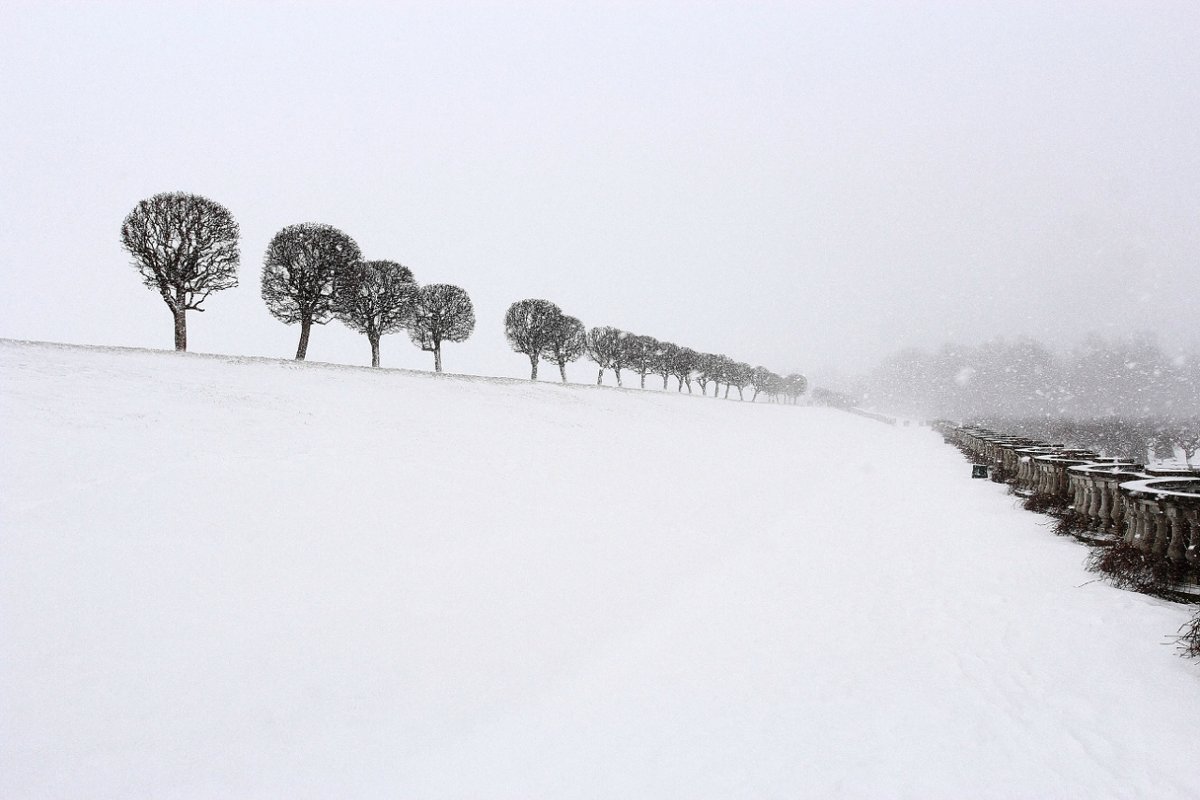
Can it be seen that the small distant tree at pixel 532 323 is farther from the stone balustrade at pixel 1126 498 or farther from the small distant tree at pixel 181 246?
the stone balustrade at pixel 1126 498

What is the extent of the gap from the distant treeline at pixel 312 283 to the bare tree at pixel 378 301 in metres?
0.07

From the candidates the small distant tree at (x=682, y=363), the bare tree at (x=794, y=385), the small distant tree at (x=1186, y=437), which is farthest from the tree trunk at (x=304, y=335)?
the bare tree at (x=794, y=385)

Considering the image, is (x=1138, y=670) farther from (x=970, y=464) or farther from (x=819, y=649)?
(x=970, y=464)

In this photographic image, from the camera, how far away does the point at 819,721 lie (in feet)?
14.8

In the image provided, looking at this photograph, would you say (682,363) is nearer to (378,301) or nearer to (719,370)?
(719,370)

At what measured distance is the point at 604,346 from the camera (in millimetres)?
67875

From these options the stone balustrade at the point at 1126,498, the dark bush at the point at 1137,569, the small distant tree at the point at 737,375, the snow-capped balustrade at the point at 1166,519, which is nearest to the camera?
the snow-capped balustrade at the point at 1166,519

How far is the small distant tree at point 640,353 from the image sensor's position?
69800 mm

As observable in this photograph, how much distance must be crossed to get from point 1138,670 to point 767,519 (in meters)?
A: 7.57

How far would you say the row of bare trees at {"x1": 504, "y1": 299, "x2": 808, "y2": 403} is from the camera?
170ft

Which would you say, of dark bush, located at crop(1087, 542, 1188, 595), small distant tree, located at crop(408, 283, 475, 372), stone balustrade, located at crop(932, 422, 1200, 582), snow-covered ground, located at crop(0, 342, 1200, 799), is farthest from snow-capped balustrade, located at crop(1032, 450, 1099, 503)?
small distant tree, located at crop(408, 283, 475, 372)

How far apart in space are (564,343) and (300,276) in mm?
29184

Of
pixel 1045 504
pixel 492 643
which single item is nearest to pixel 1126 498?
pixel 1045 504

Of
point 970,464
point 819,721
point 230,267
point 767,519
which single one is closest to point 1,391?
point 819,721
